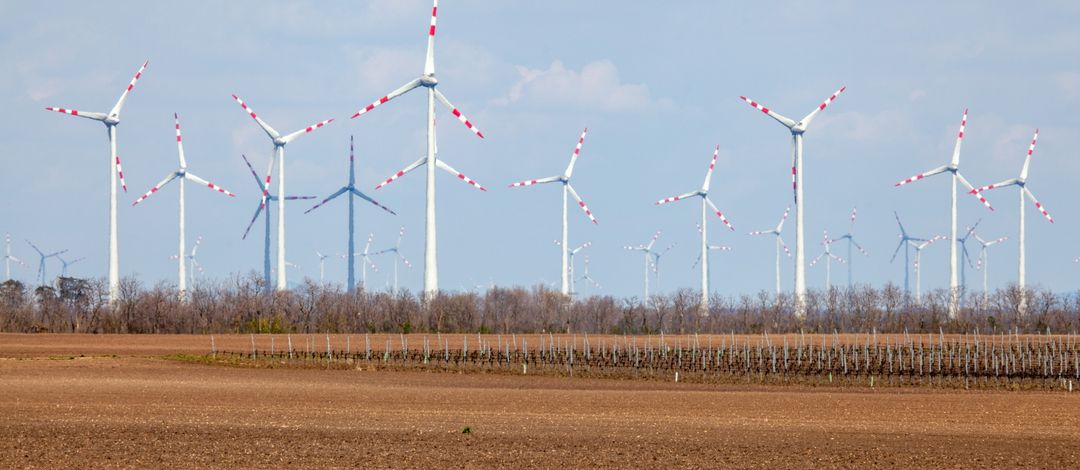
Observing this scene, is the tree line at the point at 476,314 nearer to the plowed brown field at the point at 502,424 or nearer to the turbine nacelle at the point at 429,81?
the turbine nacelle at the point at 429,81

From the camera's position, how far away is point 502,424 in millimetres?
39594

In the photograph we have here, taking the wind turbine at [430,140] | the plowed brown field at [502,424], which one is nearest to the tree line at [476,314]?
the wind turbine at [430,140]

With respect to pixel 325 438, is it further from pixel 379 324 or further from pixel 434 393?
pixel 379 324

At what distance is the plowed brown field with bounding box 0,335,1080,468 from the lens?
3127 cm

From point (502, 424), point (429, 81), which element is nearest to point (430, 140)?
point (429, 81)

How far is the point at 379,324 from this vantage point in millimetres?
127062

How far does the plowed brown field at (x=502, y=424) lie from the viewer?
3127 cm

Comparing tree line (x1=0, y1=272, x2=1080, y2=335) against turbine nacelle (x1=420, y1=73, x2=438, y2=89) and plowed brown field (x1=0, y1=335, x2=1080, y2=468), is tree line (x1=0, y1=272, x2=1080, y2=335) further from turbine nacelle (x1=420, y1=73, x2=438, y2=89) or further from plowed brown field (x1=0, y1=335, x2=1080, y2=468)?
plowed brown field (x1=0, y1=335, x2=1080, y2=468)

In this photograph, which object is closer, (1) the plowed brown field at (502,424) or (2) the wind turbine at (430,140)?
(1) the plowed brown field at (502,424)

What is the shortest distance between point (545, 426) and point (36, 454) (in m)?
12.8

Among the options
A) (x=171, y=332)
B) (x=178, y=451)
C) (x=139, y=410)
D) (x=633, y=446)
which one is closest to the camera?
(x=178, y=451)

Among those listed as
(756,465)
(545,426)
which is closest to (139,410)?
(545,426)

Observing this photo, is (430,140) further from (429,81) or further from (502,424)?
(502,424)

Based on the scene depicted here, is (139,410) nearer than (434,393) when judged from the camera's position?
Yes
